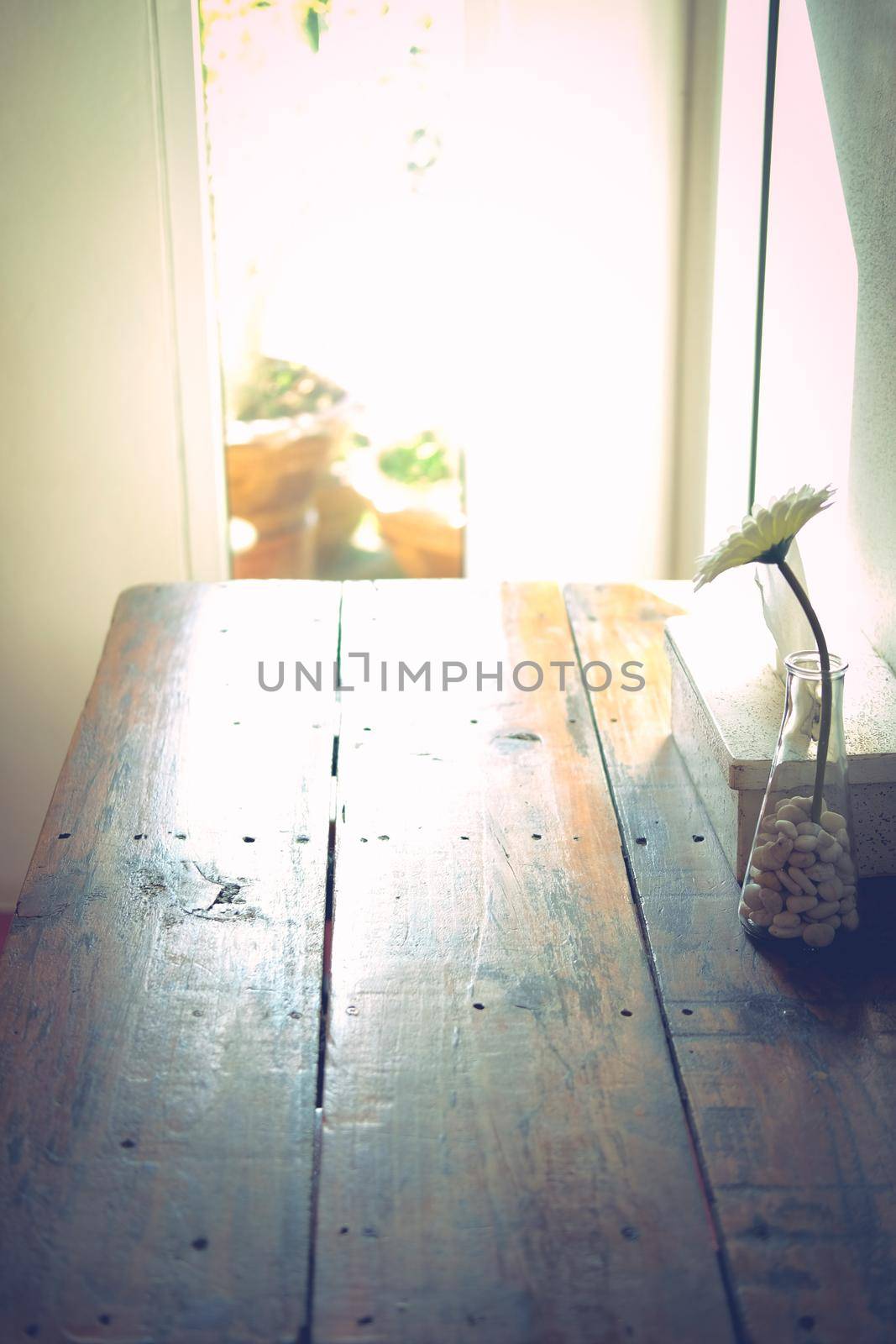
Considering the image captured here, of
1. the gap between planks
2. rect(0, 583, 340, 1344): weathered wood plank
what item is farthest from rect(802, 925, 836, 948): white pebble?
rect(0, 583, 340, 1344): weathered wood plank

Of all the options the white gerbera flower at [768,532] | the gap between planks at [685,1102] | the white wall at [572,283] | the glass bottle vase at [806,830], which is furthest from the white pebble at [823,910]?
the white wall at [572,283]

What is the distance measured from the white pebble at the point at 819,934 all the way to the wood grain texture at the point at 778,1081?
17mm

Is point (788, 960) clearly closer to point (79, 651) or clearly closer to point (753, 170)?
point (753, 170)

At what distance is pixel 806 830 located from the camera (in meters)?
1.10

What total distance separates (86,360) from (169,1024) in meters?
1.66

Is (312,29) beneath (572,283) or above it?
above

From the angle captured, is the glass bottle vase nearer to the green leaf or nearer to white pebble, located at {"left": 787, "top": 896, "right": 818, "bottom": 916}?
white pebble, located at {"left": 787, "top": 896, "right": 818, "bottom": 916}

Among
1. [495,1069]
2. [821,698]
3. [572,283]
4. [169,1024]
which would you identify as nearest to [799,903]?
[821,698]

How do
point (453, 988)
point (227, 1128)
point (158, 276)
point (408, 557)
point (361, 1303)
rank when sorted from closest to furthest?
point (361, 1303) < point (227, 1128) < point (453, 988) < point (158, 276) < point (408, 557)

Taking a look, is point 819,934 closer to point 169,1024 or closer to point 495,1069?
point 495,1069

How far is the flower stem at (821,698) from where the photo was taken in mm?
1083

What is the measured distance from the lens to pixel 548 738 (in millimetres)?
1524

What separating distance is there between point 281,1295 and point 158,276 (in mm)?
1936

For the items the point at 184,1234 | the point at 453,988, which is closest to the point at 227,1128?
the point at 184,1234
